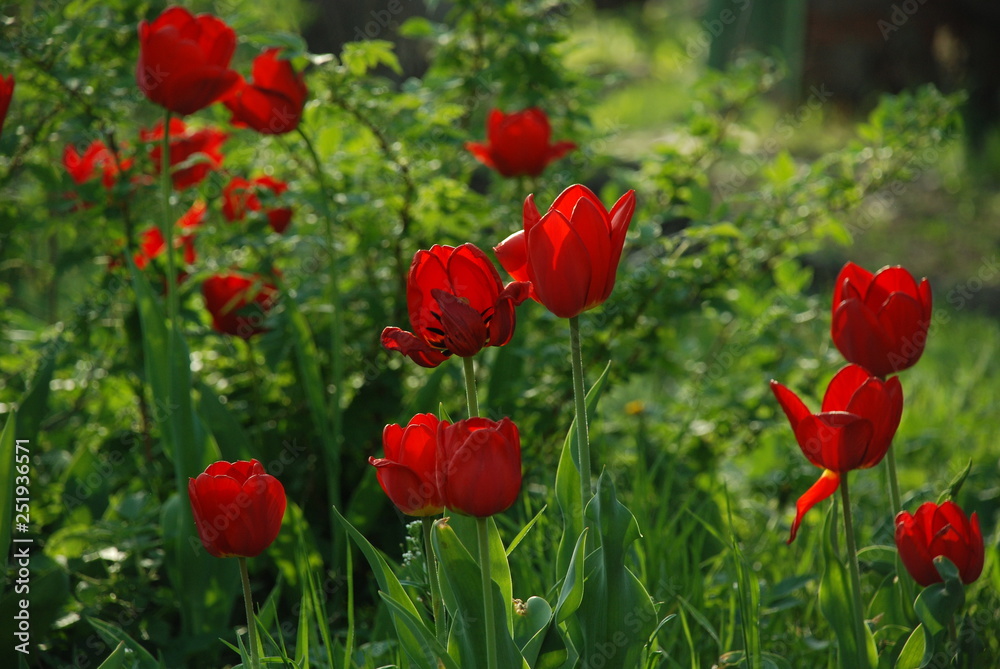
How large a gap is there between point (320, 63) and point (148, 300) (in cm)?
53

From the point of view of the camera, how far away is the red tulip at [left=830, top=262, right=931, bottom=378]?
3.82ft

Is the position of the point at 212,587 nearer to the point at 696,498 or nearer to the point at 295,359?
the point at 295,359

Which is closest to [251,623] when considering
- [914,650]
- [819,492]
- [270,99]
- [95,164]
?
[819,492]

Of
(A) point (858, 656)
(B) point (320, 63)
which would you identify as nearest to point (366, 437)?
(B) point (320, 63)

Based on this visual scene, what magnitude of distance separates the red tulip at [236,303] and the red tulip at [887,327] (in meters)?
1.05

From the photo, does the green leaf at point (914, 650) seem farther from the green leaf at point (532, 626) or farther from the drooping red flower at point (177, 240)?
the drooping red flower at point (177, 240)

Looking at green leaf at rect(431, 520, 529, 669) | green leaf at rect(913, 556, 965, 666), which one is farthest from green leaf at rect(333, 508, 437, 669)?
green leaf at rect(913, 556, 965, 666)

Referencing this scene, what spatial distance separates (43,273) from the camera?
238cm

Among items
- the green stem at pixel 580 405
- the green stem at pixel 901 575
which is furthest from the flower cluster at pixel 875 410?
the green stem at pixel 580 405

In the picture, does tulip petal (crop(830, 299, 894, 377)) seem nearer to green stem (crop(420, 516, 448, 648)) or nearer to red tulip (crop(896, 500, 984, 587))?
red tulip (crop(896, 500, 984, 587))

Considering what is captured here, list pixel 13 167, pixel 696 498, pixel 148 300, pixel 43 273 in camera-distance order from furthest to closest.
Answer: pixel 43 273 → pixel 696 498 → pixel 13 167 → pixel 148 300

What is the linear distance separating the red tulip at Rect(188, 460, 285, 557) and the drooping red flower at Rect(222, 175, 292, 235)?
3.03ft

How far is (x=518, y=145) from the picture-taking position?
1859 mm

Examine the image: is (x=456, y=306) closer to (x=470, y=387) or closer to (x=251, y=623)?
(x=470, y=387)
